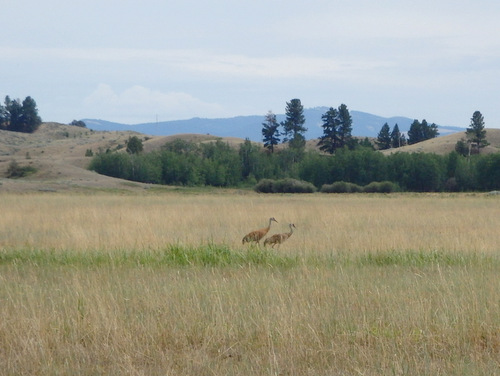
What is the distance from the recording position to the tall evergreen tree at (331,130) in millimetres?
91000

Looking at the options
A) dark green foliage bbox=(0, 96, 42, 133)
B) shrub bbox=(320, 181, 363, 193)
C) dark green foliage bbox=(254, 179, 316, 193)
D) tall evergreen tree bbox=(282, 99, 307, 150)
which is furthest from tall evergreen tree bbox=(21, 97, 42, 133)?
shrub bbox=(320, 181, 363, 193)

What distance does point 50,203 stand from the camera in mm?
28297

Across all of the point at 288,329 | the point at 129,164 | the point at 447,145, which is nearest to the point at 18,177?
the point at 129,164

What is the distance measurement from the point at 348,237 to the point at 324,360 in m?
9.67

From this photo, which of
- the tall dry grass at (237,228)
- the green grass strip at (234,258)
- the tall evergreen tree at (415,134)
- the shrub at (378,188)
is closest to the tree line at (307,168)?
the shrub at (378,188)

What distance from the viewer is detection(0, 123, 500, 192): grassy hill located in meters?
45.6

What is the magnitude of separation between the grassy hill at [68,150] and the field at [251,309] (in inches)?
1181

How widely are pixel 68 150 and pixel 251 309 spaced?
10316 cm

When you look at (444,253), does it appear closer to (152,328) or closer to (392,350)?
(392,350)

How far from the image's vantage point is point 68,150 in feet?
348

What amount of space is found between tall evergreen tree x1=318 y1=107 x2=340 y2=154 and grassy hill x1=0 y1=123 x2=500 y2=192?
301 inches

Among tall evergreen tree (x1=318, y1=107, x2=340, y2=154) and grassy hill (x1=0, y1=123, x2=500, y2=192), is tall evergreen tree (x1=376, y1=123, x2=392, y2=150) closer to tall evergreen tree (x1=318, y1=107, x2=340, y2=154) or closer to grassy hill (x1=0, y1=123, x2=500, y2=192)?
grassy hill (x1=0, y1=123, x2=500, y2=192)

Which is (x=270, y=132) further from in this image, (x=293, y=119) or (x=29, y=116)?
(x=29, y=116)

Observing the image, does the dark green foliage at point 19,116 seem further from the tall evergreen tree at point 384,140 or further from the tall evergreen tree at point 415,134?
the tall evergreen tree at point 415,134
